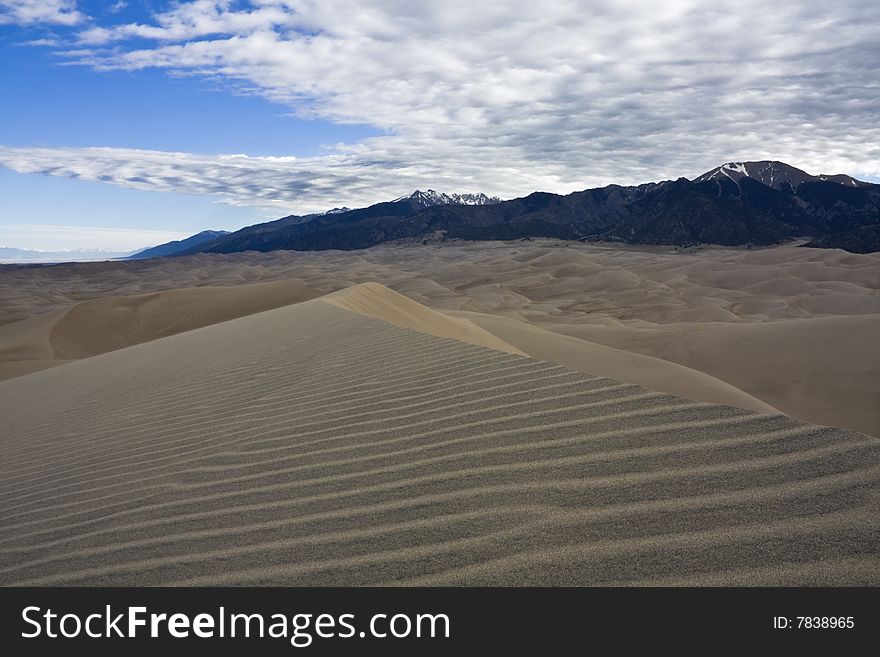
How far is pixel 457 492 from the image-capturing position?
2719 millimetres

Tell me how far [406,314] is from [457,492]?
10076 millimetres

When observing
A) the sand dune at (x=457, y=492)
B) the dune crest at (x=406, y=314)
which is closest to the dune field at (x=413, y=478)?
the sand dune at (x=457, y=492)

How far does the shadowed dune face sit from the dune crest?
1.75 feet

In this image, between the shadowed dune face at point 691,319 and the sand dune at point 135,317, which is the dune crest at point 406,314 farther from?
the sand dune at point 135,317

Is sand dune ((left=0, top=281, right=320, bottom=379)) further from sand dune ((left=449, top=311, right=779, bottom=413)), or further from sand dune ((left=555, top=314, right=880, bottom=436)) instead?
sand dune ((left=555, top=314, right=880, bottom=436))

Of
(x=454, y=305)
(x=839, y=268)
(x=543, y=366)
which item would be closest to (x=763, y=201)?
(x=839, y=268)

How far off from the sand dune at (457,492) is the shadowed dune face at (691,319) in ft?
19.5

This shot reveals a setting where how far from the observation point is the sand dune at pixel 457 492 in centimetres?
213

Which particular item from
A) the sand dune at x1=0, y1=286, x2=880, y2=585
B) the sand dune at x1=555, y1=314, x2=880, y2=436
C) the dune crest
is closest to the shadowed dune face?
the sand dune at x1=555, y1=314, x2=880, y2=436

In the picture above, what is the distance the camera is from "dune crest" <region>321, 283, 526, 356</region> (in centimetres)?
1136

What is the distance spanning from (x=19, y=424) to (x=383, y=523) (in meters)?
5.62

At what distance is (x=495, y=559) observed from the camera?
2.20 m

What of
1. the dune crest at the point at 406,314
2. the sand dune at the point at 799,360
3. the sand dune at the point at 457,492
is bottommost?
the sand dune at the point at 799,360

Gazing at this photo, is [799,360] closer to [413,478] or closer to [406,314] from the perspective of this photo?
[406,314]
